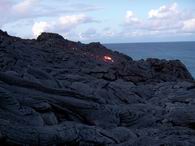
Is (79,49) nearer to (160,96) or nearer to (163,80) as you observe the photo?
(163,80)

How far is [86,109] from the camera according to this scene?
57.4ft

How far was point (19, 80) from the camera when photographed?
686 inches

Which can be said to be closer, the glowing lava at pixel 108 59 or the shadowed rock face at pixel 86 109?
the shadowed rock face at pixel 86 109

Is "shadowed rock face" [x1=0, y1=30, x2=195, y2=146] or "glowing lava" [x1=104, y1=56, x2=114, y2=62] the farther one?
"glowing lava" [x1=104, y1=56, x2=114, y2=62]

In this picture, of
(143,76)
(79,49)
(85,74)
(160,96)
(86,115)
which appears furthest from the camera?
(79,49)

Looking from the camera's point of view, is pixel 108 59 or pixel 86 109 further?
pixel 108 59

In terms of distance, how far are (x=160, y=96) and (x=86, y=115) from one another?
327 inches

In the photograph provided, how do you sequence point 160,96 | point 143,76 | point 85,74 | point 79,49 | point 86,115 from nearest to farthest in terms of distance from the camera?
point 86,115 < point 160,96 < point 85,74 < point 143,76 < point 79,49

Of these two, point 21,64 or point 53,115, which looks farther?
point 21,64

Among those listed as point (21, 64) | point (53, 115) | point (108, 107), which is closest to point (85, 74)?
point (21, 64)

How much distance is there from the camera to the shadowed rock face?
46.1ft

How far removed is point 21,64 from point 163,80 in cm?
948

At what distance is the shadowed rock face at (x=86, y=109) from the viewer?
14.1 metres

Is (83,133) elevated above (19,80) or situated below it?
below
